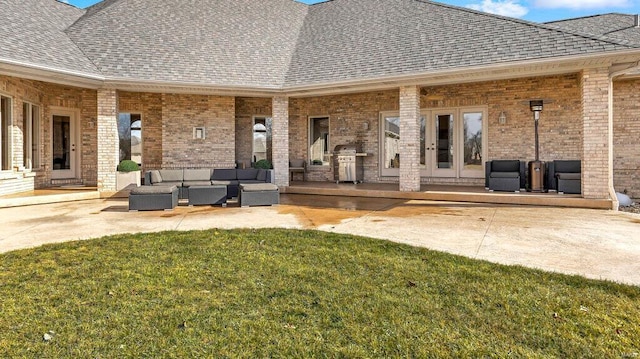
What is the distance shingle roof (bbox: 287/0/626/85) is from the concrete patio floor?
136 inches

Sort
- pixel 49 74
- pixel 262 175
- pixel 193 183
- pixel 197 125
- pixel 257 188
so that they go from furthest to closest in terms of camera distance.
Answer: pixel 197 125, pixel 262 175, pixel 193 183, pixel 49 74, pixel 257 188

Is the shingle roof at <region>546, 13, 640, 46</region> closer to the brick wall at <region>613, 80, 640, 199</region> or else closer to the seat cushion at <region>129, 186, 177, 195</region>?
the brick wall at <region>613, 80, 640, 199</region>

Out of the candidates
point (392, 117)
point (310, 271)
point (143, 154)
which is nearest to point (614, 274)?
point (310, 271)

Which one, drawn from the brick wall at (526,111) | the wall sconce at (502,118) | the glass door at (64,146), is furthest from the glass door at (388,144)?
the glass door at (64,146)

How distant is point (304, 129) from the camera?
44.6 ft

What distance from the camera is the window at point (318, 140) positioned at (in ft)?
44.3

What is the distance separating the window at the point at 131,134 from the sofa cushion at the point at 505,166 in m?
11.0

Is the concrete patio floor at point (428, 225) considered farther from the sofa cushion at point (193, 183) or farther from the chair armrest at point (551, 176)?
the chair armrest at point (551, 176)

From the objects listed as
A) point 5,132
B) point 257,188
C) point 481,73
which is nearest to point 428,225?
point 257,188

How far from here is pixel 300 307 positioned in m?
2.88

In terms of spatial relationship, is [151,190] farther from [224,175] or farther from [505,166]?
[505,166]

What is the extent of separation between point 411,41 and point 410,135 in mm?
2943

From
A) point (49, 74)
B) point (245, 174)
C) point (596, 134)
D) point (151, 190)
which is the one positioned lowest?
point (151, 190)

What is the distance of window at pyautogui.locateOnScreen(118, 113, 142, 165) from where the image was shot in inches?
486
